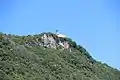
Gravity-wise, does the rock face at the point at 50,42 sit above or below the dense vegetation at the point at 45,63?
above

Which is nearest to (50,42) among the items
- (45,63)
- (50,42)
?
(50,42)

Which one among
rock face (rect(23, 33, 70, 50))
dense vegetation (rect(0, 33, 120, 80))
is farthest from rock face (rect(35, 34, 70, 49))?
dense vegetation (rect(0, 33, 120, 80))

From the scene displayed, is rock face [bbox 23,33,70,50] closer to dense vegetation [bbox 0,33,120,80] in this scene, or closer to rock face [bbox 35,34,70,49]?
rock face [bbox 35,34,70,49]

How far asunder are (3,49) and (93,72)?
65.4 ft

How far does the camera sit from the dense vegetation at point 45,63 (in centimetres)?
5965

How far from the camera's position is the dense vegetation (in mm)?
59647

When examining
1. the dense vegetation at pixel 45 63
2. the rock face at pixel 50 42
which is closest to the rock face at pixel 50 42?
the rock face at pixel 50 42

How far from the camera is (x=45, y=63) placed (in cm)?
6981

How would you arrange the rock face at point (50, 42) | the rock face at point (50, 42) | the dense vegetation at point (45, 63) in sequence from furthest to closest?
the rock face at point (50, 42) → the rock face at point (50, 42) → the dense vegetation at point (45, 63)

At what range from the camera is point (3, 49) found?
6544cm

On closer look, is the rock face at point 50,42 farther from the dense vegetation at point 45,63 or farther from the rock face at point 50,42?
the dense vegetation at point 45,63

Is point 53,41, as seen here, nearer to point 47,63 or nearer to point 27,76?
point 47,63

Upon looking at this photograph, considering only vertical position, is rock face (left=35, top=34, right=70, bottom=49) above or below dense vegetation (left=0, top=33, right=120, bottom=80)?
above

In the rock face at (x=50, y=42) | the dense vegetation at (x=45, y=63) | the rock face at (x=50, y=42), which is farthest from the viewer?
the rock face at (x=50, y=42)
